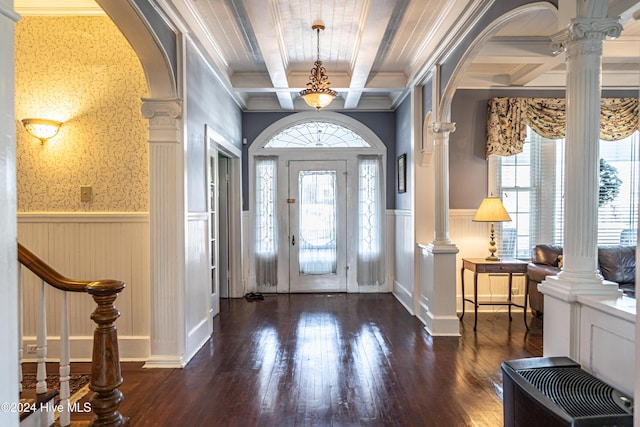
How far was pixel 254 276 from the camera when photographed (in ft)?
21.0

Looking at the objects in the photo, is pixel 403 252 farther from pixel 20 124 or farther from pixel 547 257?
pixel 20 124

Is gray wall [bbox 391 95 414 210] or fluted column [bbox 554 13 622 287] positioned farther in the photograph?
gray wall [bbox 391 95 414 210]

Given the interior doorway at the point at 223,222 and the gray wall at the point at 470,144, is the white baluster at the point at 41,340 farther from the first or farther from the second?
the gray wall at the point at 470,144

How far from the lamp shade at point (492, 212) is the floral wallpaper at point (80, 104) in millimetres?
3605

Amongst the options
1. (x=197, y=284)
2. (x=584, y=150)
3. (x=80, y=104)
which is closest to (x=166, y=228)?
(x=197, y=284)

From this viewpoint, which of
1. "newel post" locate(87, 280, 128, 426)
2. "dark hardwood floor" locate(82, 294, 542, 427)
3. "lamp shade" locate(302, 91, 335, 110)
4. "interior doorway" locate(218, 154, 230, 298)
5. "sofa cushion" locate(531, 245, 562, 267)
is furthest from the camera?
"interior doorway" locate(218, 154, 230, 298)

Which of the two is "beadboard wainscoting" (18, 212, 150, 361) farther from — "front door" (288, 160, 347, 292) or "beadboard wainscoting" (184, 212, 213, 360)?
"front door" (288, 160, 347, 292)

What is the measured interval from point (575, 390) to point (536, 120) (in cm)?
422

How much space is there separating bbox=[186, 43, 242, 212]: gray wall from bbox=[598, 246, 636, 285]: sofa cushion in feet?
14.3

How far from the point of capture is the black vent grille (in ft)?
5.10

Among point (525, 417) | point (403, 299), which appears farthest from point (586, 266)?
point (403, 299)

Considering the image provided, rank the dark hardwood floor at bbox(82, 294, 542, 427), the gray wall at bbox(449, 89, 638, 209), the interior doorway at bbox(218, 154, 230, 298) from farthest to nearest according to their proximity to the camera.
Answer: the interior doorway at bbox(218, 154, 230, 298)
the gray wall at bbox(449, 89, 638, 209)
the dark hardwood floor at bbox(82, 294, 542, 427)

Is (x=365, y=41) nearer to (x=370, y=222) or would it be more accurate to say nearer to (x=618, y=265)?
(x=370, y=222)

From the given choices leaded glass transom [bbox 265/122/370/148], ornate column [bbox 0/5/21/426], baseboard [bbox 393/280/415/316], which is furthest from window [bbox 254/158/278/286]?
ornate column [bbox 0/5/21/426]
